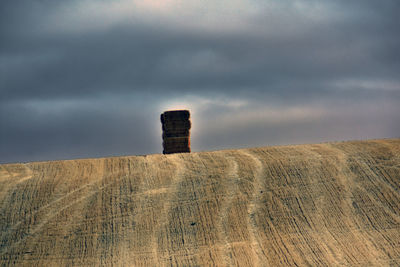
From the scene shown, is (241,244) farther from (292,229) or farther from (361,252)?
(361,252)

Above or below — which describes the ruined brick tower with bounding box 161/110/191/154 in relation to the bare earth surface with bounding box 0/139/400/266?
above

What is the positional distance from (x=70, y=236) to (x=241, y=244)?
3128 mm

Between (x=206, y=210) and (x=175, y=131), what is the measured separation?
3440mm

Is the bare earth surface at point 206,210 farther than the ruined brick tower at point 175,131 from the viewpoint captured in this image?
No

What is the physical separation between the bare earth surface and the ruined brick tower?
107 centimetres

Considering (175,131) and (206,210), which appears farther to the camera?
(175,131)

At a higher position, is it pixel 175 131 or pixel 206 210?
pixel 175 131

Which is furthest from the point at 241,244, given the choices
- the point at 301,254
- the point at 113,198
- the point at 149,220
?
the point at 113,198

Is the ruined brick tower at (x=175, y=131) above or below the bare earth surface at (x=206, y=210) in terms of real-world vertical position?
above

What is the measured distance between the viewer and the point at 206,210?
28.6 ft

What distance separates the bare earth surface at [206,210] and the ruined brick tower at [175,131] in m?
1.07

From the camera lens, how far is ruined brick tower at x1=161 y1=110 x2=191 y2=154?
11609 mm

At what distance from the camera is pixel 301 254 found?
796 cm

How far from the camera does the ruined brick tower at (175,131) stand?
38.1 ft
